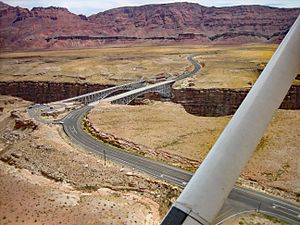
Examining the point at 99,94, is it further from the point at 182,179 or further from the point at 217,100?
the point at 182,179

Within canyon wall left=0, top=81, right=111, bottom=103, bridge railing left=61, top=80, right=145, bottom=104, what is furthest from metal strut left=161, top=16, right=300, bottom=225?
canyon wall left=0, top=81, right=111, bottom=103

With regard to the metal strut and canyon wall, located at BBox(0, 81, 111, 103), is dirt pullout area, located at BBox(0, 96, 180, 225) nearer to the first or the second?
the metal strut

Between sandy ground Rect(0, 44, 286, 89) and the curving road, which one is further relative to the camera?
sandy ground Rect(0, 44, 286, 89)

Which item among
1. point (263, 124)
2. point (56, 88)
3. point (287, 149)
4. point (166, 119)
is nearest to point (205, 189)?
point (263, 124)

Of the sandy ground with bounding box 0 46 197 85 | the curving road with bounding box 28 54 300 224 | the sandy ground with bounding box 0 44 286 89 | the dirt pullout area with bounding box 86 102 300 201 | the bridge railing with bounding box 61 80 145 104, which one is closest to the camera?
the curving road with bounding box 28 54 300 224

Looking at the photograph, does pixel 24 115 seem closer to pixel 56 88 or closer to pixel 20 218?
pixel 20 218

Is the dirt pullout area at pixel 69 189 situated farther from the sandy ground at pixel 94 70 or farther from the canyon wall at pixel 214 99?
the sandy ground at pixel 94 70
